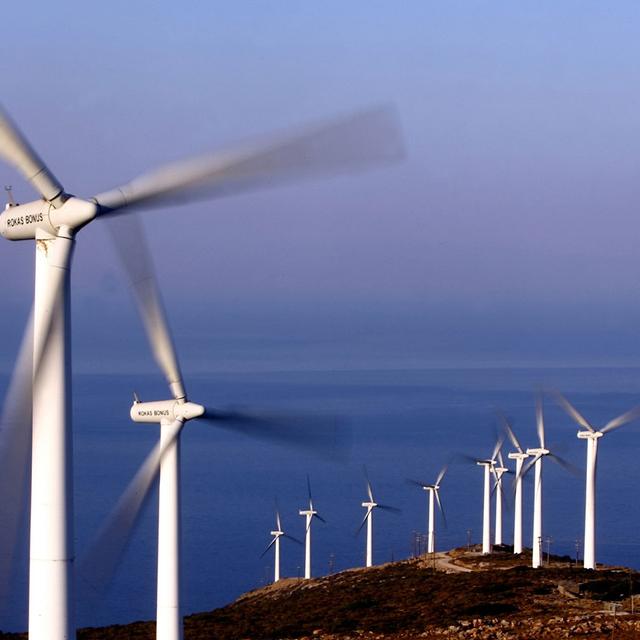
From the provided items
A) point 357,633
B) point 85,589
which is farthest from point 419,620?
point 85,589

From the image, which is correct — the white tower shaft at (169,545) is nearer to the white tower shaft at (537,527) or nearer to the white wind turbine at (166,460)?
the white wind turbine at (166,460)

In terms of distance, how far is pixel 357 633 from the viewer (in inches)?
2105

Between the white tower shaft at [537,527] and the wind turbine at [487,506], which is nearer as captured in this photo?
the white tower shaft at [537,527]

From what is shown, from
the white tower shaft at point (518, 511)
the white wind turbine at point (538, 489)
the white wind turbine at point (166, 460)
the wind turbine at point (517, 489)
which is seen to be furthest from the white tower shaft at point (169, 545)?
the white tower shaft at point (518, 511)

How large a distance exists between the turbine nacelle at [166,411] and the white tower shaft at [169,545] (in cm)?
66

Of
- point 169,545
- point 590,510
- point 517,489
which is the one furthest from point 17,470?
point 517,489

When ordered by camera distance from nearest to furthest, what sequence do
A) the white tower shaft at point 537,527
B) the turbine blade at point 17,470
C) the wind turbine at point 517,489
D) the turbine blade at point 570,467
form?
the turbine blade at point 17,470, the turbine blade at point 570,467, the white tower shaft at point 537,527, the wind turbine at point 517,489

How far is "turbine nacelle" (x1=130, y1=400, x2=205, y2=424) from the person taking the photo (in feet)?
119

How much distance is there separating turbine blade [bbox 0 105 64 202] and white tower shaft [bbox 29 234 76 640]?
49.8 inches

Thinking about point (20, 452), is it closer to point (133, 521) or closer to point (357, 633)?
point (133, 521)

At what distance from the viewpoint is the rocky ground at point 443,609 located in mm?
50625

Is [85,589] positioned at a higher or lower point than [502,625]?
higher

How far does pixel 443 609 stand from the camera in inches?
2498

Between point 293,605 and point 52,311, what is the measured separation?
63849mm
